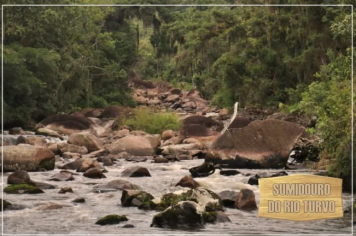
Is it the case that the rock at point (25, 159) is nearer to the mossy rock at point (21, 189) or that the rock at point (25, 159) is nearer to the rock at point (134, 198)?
the mossy rock at point (21, 189)

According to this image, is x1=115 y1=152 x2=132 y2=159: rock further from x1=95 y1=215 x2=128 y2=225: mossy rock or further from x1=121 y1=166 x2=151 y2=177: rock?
x1=95 y1=215 x2=128 y2=225: mossy rock

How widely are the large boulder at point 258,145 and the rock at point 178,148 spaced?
3843 mm

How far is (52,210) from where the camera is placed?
35.9 ft

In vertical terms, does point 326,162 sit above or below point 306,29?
below

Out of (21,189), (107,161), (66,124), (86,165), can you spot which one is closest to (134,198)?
(21,189)

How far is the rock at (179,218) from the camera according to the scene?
376 inches

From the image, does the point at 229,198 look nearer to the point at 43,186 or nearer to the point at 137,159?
the point at 43,186

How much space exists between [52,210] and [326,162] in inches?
264

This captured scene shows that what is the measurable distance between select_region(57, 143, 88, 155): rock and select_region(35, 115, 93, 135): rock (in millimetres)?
6522

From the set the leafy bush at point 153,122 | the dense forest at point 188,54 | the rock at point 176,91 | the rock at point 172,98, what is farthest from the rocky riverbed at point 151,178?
the rock at point 176,91

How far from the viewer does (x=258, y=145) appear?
16.8 meters

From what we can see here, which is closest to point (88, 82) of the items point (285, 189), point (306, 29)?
point (306, 29)

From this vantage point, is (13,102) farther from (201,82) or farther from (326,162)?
(201,82)

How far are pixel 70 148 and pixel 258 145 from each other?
7.12 m
